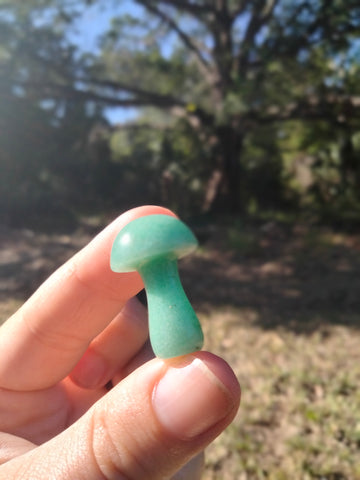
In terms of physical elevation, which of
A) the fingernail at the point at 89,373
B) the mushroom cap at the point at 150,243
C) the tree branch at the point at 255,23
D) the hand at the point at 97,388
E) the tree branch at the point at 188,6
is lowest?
the fingernail at the point at 89,373

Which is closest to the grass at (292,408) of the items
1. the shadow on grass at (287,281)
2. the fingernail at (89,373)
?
the shadow on grass at (287,281)

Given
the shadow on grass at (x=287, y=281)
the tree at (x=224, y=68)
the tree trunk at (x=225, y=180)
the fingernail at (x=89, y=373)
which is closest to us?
the fingernail at (x=89, y=373)

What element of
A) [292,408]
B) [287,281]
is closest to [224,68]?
[287,281]

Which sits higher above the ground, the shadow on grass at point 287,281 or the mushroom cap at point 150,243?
the mushroom cap at point 150,243

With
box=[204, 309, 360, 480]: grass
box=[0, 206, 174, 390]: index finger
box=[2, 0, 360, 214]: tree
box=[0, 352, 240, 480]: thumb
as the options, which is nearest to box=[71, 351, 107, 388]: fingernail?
box=[0, 206, 174, 390]: index finger

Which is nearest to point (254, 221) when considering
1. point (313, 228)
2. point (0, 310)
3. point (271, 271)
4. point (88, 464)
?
point (313, 228)

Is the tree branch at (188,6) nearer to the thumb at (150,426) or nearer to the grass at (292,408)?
the grass at (292,408)

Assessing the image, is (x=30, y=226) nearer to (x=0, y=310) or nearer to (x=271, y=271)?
(x=0, y=310)
